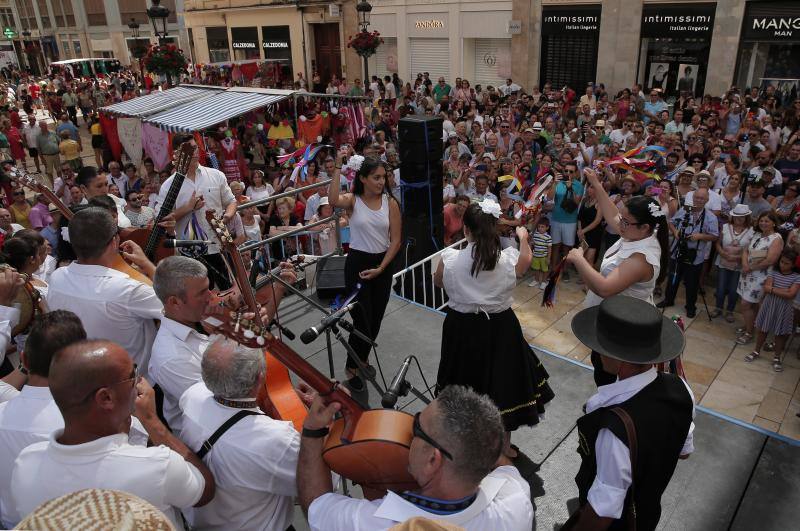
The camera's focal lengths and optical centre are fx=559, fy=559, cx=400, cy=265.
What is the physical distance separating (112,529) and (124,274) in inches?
90.0

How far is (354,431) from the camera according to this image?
1928mm

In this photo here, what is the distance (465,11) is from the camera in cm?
2017

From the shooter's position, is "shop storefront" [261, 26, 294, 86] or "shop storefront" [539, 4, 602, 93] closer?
"shop storefront" [539, 4, 602, 93]

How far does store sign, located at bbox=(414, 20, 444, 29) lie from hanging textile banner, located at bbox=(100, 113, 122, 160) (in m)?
12.7

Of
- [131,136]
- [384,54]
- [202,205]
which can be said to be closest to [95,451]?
[202,205]

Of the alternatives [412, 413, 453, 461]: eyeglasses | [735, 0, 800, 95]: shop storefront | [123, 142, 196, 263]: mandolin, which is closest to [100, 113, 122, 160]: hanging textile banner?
[123, 142, 196, 263]: mandolin

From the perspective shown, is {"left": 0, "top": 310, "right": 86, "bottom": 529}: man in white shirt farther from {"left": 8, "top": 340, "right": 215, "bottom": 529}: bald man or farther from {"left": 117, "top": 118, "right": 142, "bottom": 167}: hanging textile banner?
{"left": 117, "top": 118, "right": 142, "bottom": 167}: hanging textile banner

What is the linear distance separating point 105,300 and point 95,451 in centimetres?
133

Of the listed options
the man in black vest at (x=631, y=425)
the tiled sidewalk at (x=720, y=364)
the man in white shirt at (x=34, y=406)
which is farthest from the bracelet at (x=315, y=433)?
the tiled sidewalk at (x=720, y=364)

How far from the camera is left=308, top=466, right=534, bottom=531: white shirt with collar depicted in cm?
162

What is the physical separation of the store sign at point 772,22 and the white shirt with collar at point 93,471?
1749cm

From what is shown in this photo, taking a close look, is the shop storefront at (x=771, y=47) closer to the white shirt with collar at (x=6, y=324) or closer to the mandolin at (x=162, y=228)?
the mandolin at (x=162, y=228)

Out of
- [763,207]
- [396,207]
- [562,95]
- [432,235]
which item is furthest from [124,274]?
[562,95]

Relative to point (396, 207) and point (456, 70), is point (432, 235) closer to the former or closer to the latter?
point (396, 207)
